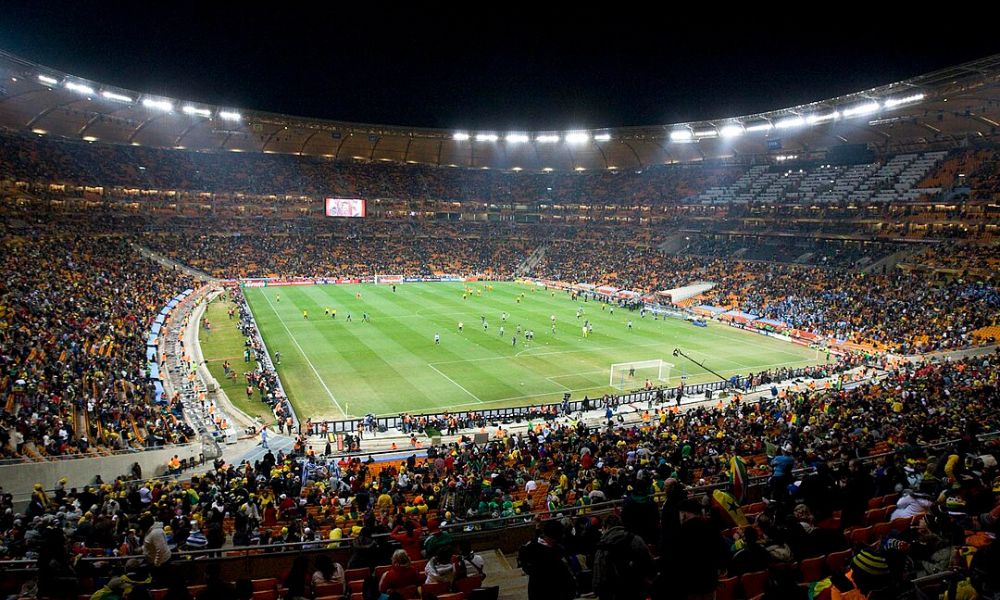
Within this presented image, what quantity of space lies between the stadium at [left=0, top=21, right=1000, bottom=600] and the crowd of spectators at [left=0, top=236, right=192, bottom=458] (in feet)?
0.64

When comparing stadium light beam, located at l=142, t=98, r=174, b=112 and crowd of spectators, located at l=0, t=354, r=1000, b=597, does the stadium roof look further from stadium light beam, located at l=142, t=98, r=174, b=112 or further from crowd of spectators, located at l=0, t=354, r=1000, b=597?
crowd of spectators, located at l=0, t=354, r=1000, b=597

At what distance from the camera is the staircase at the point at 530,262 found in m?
82.4

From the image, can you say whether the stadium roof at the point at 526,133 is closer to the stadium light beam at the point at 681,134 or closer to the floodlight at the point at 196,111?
the floodlight at the point at 196,111

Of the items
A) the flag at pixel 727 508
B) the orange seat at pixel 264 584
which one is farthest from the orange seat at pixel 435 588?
the flag at pixel 727 508

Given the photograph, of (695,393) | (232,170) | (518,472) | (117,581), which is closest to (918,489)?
(518,472)

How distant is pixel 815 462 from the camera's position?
11.0m

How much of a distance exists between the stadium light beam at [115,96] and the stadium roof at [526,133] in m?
0.09

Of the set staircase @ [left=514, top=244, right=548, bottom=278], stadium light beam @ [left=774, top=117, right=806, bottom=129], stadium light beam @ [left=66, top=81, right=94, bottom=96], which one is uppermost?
stadium light beam @ [left=66, top=81, right=94, bottom=96]

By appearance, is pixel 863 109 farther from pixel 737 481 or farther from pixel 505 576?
pixel 505 576

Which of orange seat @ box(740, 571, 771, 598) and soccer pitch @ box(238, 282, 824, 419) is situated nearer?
orange seat @ box(740, 571, 771, 598)

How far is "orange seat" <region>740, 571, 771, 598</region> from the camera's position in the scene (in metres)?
5.91

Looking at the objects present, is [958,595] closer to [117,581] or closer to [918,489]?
[918,489]

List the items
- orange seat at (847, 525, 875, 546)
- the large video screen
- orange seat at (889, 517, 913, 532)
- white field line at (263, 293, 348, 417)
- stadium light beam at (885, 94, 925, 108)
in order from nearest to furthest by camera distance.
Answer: orange seat at (889, 517, 913, 532)
orange seat at (847, 525, 875, 546)
white field line at (263, 293, 348, 417)
stadium light beam at (885, 94, 925, 108)
the large video screen

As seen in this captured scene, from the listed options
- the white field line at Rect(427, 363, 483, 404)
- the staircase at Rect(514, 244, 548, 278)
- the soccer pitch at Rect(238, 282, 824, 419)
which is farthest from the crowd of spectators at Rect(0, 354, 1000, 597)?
the staircase at Rect(514, 244, 548, 278)
